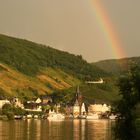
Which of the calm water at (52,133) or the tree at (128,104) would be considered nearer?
the tree at (128,104)

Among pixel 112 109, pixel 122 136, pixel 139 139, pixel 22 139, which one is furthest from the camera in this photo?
pixel 22 139

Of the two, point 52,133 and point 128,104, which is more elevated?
point 128,104

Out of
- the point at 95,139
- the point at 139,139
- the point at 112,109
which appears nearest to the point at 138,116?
the point at 139,139

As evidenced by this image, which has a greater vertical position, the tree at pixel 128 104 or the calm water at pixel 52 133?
the tree at pixel 128 104

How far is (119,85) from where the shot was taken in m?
68.8

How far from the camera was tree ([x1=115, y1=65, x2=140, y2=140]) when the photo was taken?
6266cm

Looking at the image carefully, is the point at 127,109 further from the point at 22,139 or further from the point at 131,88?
the point at 22,139

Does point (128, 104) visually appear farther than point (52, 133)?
No

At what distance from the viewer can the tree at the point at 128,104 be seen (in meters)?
62.7

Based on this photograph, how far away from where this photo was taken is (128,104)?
65.9 m

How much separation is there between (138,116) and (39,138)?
37123 millimetres

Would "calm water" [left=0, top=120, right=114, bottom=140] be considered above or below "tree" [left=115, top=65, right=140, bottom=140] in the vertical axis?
below

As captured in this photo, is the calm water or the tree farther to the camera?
the calm water

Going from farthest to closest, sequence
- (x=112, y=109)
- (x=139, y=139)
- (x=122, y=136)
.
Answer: (x=112, y=109), (x=122, y=136), (x=139, y=139)
